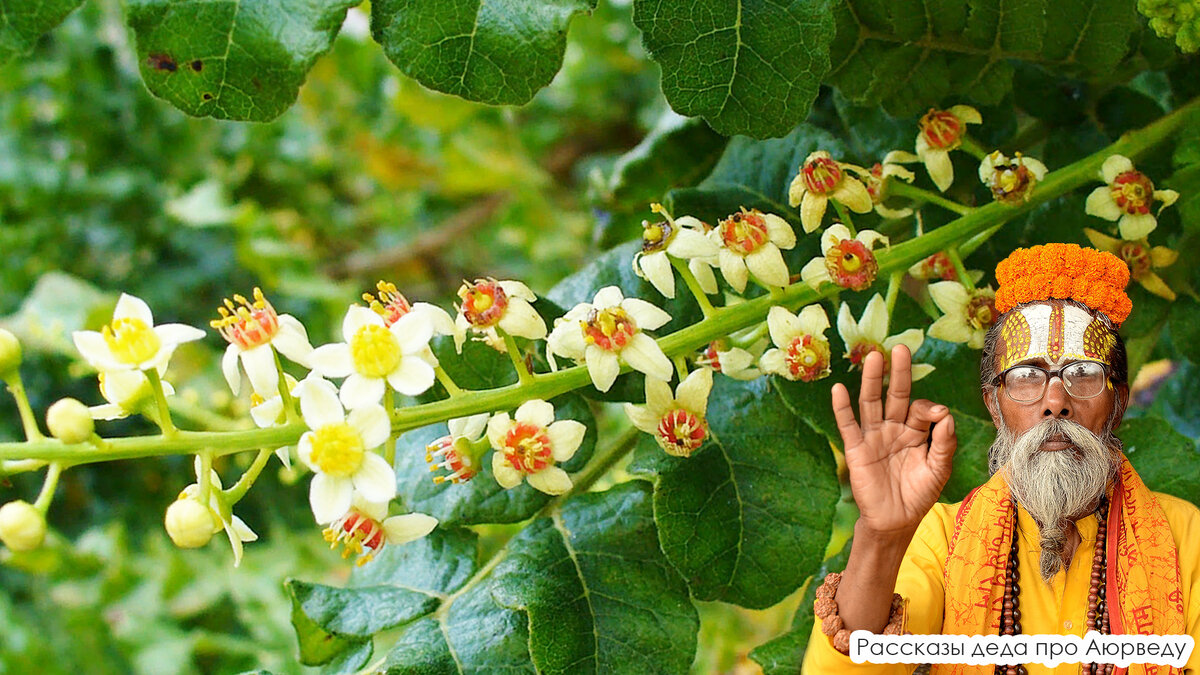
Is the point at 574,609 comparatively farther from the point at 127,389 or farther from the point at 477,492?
the point at 127,389

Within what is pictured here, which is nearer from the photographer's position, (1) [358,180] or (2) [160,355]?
(2) [160,355]

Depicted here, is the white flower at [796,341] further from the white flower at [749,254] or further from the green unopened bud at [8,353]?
the green unopened bud at [8,353]

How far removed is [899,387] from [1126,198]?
0.86ft

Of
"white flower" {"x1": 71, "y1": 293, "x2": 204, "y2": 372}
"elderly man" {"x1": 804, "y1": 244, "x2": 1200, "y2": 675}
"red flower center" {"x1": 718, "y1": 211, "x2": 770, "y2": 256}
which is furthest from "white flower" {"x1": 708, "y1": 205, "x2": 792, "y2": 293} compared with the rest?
"white flower" {"x1": 71, "y1": 293, "x2": 204, "y2": 372}

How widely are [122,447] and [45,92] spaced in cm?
170

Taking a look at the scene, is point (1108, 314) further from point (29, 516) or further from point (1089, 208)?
point (29, 516)

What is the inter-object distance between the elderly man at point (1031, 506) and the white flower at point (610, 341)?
116mm

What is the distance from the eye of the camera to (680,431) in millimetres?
733

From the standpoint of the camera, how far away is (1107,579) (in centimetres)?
65

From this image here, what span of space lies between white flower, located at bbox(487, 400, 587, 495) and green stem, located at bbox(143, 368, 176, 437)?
0.60 ft

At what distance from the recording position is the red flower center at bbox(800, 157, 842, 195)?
78 cm

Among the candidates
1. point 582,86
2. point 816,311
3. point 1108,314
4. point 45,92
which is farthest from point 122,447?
point 582,86

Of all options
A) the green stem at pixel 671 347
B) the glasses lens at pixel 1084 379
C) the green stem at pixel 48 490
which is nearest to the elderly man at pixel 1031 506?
the glasses lens at pixel 1084 379

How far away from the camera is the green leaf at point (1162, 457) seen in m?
0.79
